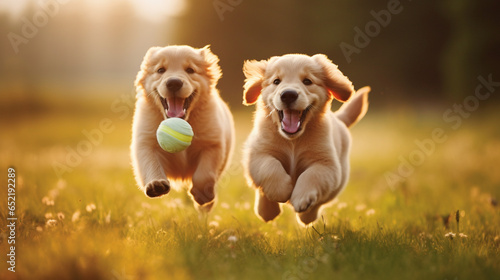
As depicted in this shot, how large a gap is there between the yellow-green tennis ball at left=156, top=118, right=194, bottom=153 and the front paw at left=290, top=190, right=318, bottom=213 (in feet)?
2.79

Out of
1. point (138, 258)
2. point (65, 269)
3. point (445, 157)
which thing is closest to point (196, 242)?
point (138, 258)

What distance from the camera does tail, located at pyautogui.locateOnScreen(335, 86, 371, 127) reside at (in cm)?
487

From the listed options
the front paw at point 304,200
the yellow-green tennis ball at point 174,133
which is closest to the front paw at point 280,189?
the front paw at point 304,200

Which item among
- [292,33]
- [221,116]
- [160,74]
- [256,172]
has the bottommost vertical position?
[256,172]

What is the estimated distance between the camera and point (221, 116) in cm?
425

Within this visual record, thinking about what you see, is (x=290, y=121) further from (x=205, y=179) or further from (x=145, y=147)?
(x=145, y=147)

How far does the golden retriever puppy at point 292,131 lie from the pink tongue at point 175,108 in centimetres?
50

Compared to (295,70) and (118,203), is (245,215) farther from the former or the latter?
(295,70)

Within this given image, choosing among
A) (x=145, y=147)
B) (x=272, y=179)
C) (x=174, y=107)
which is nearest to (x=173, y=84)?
(x=174, y=107)

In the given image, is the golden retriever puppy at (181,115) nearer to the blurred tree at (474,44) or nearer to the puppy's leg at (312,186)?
the puppy's leg at (312,186)

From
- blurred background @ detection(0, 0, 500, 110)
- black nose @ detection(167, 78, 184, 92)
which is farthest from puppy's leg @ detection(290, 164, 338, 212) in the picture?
blurred background @ detection(0, 0, 500, 110)

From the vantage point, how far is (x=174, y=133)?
3406mm

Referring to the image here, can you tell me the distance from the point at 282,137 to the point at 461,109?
11.1m

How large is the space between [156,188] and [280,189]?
0.84m
